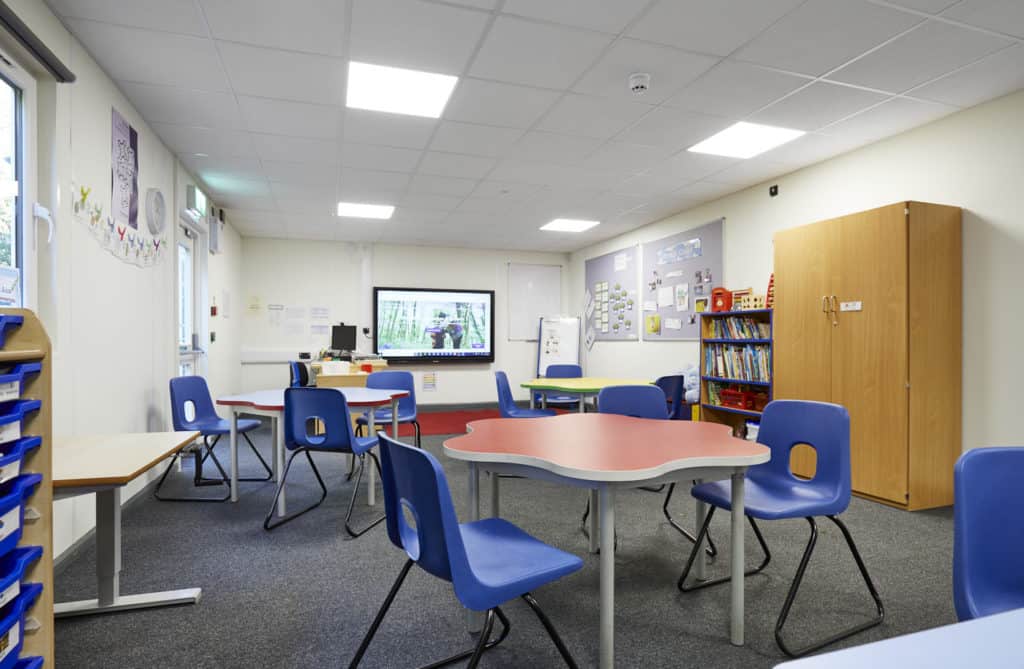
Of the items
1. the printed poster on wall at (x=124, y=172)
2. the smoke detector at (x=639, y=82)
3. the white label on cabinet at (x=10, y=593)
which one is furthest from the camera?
the printed poster on wall at (x=124, y=172)

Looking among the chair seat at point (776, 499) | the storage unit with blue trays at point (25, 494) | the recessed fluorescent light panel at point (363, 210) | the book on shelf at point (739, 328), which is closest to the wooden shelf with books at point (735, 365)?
the book on shelf at point (739, 328)

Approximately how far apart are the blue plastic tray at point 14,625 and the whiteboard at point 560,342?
294 inches

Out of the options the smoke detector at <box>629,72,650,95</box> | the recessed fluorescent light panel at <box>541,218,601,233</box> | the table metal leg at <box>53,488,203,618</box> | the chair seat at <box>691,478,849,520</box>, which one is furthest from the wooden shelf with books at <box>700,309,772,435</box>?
the table metal leg at <box>53,488,203,618</box>

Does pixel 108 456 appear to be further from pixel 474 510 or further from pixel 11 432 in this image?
pixel 474 510

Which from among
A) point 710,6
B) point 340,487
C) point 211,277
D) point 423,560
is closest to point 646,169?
point 710,6

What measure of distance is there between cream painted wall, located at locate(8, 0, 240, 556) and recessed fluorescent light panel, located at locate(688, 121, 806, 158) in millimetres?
3952

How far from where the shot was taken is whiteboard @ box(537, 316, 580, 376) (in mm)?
8570

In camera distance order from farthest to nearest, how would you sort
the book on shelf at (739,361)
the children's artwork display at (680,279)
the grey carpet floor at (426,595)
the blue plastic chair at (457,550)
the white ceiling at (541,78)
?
1. the children's artwork display at (680,279)
2. the book on shelf at (739,361)
3. the white ceiling at (541,78)
4. the grey carpet floor at (426,595)
5. the blue plastic chair at (457,550)

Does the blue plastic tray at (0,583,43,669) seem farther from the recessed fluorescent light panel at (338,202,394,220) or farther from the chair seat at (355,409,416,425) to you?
the recessed fluorescent light panel at (338,202,394,220)

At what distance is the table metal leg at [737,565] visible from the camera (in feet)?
6.35

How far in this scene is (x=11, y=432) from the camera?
122 centimetres

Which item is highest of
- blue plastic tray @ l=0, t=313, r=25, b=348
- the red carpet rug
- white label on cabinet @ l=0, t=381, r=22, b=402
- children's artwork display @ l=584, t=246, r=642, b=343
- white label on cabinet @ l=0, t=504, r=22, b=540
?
children's artwork display @ l=584, t=246, r=642, b=343

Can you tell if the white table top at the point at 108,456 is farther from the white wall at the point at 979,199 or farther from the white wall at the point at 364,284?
the white wall at the point at 364,284

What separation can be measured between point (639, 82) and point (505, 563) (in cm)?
277
